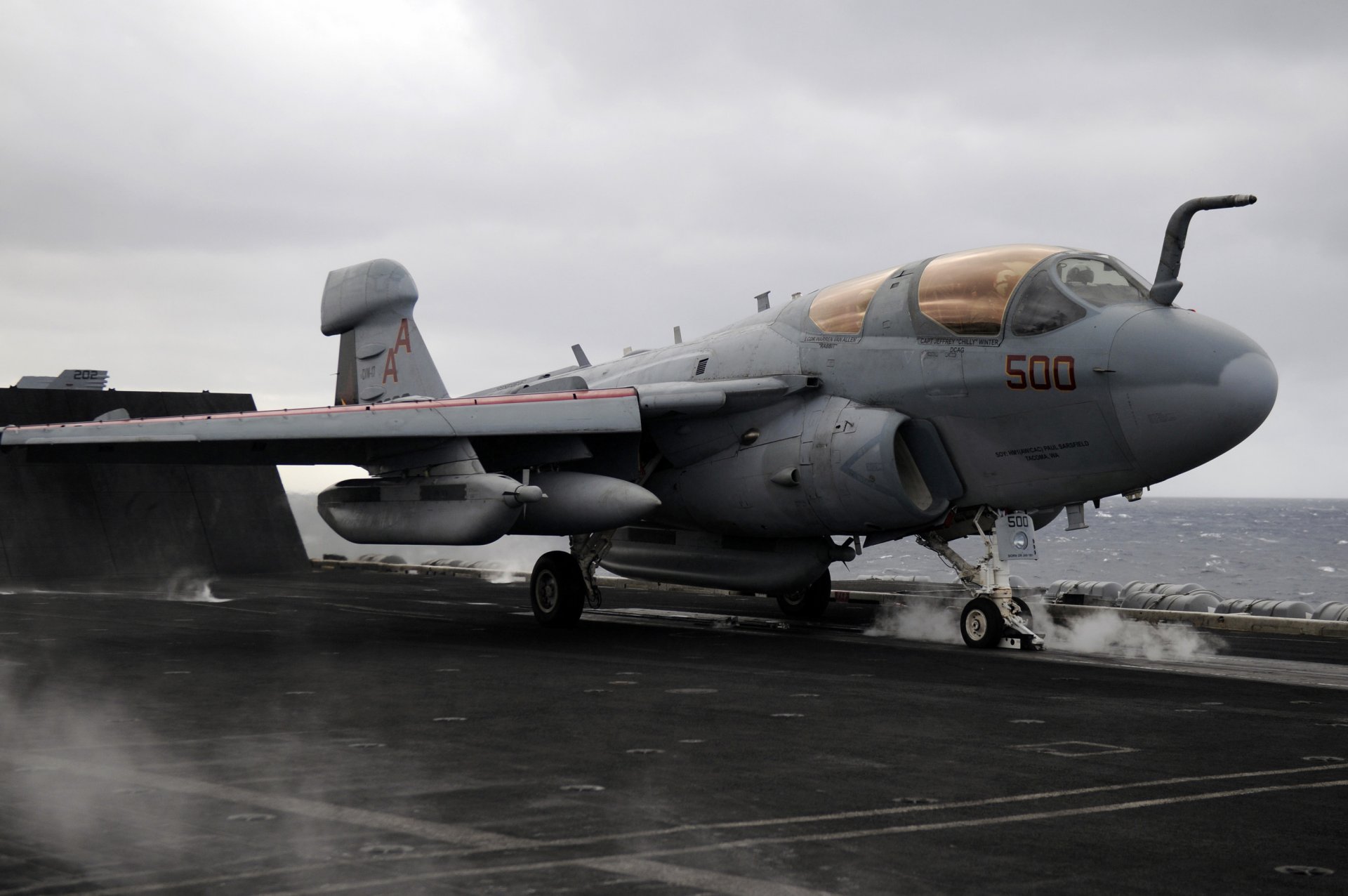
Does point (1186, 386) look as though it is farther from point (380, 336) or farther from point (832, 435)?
point (380, 336)

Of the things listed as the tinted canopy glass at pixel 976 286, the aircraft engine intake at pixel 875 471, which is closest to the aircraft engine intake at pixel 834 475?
the aircraft engine intake at pixel 875 471

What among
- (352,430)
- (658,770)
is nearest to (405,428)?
(352,430)

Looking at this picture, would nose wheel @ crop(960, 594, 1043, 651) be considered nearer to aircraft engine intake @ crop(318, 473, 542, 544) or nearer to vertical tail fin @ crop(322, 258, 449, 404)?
aircraft engine intake @ crop(318, 473, 542, 544)

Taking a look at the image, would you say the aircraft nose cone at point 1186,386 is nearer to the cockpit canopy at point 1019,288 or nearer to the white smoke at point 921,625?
the cockpit canopy at point 1019,288

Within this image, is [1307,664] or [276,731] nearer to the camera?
[276,731]

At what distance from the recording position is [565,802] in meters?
5.41

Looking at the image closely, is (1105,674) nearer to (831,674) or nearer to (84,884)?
(831,674)

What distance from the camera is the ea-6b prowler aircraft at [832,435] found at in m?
11.6

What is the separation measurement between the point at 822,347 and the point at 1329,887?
9.69 metres

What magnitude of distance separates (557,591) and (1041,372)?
238 inches

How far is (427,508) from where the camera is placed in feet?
43.6

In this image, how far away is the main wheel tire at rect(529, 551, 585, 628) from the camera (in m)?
14.5

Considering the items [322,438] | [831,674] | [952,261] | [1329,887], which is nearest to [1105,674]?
[831,674]

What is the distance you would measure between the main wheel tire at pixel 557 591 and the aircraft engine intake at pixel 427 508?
1.48 meters
